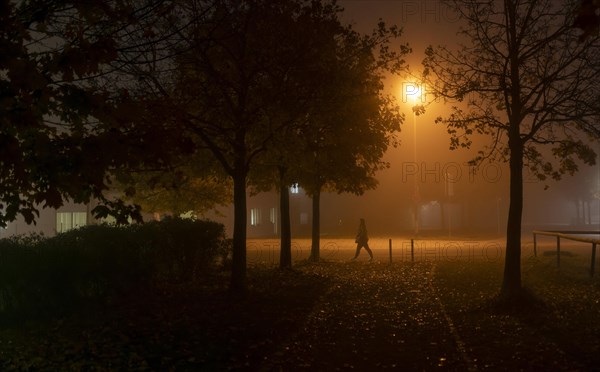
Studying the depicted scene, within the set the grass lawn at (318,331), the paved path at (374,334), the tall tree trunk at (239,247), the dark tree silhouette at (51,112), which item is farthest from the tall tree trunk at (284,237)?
A: the dark tree silhouette at (51,112)

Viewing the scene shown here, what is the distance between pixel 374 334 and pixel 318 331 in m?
0.91

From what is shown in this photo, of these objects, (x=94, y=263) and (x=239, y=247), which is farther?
(x=239, y=247)

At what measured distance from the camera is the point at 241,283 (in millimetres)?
13297

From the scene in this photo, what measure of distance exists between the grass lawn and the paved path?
0.07ft

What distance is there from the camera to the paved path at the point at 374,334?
8164 mm

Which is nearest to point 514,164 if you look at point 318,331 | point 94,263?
point 318,331

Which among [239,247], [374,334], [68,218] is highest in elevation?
[68,218]

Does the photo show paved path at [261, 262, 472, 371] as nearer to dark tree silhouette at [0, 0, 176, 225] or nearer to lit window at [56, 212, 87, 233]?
dark tree silhouette at [0, 0, 176, 225]

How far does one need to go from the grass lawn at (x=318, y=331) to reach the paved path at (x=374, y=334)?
0.9 inches

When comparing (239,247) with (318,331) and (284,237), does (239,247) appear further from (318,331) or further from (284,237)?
(284,237)

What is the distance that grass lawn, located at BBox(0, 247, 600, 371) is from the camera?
26.1 feet

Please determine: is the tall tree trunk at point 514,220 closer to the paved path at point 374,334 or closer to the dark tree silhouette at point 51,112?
the paved path at point 374,334

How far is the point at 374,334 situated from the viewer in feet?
32.9

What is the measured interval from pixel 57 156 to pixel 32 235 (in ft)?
22.5
